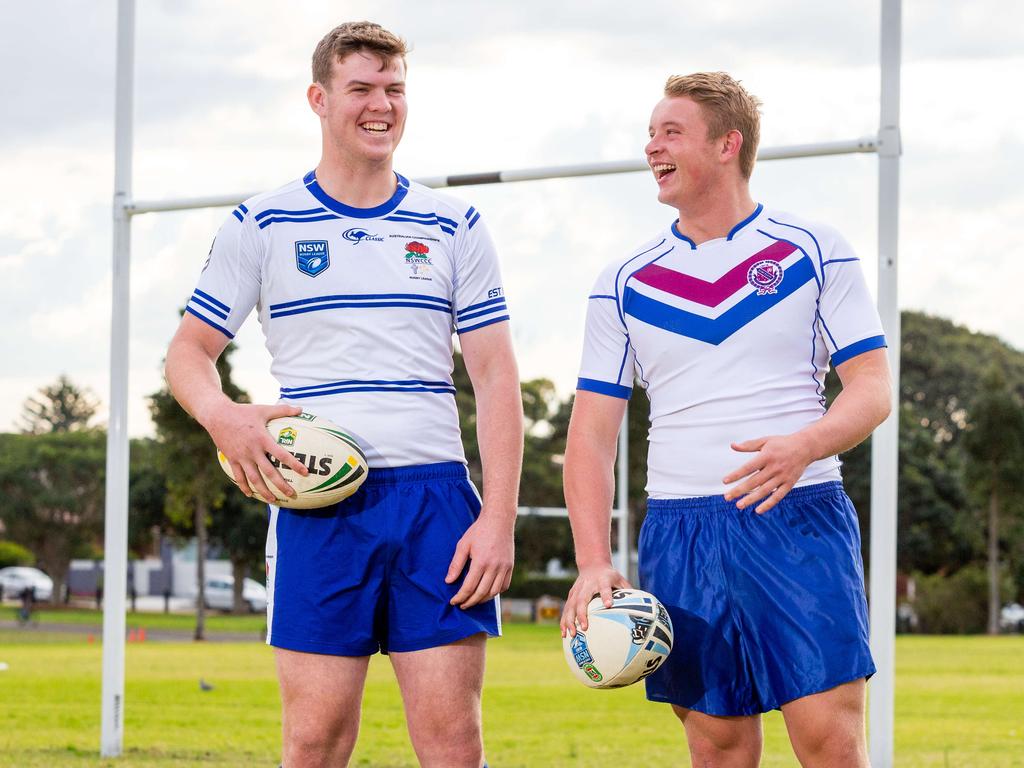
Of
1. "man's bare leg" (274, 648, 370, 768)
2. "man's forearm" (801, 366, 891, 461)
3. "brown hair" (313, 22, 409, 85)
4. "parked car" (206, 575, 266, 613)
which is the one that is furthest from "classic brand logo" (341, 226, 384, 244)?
"parked car" (206, 575, 266, 613)

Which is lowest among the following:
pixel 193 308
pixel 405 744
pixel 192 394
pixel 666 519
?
pixel 405 744

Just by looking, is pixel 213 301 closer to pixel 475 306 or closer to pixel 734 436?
pixel 475 306

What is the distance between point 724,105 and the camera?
11.2 feet

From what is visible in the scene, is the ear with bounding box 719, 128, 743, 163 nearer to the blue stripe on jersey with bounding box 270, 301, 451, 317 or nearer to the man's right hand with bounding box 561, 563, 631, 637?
the blue stripe on jersey with bounding box 270, 301, 451, 317

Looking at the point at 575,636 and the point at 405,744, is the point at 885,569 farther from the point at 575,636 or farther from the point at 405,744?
the point at 405,744

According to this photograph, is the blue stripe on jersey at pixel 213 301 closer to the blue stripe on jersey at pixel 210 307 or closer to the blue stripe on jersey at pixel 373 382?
the blue stripe on jersey at pixel 210 307

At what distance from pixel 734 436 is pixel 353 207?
1.12m

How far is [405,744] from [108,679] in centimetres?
326

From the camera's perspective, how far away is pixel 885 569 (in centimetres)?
642

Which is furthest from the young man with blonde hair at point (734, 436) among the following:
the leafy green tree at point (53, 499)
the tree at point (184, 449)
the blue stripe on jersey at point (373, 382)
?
the leafy green tree at point (53, 499)

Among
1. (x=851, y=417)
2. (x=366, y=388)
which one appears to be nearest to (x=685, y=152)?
(x=851, y=417)

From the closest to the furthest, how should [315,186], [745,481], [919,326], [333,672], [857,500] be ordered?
[745,481]
[333,672]
[315,186]
[857,500]
[919,326]

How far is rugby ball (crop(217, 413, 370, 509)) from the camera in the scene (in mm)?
3219

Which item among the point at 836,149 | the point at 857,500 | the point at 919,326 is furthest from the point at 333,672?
the point at 919,326
